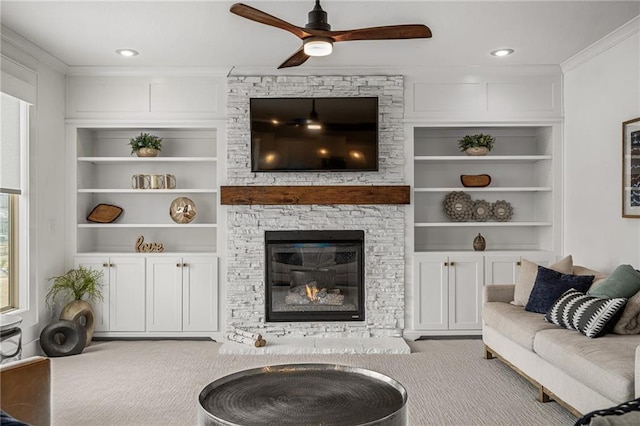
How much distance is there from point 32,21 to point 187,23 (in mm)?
1126

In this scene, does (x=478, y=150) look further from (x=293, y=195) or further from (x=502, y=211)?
(x=293, y=195)

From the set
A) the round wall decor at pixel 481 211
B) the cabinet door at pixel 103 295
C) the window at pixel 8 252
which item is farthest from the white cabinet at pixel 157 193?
the round wall decor at pixel 481 211

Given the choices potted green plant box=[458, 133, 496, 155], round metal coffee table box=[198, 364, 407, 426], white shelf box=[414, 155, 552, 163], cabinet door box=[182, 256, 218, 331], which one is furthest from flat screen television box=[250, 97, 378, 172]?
round metal coffee table box=[198, 364, 407, 426]

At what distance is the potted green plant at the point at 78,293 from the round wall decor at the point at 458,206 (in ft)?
11.6

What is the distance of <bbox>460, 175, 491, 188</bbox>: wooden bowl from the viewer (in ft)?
18.5

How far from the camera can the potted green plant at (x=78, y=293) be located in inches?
199

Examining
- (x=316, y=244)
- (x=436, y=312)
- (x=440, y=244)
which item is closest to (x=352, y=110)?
(x=316, y=244)

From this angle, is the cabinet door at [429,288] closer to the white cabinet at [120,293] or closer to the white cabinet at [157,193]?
the white cabinet at [157,193]

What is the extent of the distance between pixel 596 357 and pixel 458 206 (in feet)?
9.48

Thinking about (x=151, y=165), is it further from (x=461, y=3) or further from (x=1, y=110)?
(x=461, y=3)

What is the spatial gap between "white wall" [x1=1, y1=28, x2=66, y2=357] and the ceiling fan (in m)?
2.40

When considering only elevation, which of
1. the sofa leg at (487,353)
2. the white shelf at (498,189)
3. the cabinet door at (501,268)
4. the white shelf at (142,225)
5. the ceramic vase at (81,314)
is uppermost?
the white shelf at (498,189)

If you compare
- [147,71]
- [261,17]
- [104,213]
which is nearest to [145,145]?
[147,71]

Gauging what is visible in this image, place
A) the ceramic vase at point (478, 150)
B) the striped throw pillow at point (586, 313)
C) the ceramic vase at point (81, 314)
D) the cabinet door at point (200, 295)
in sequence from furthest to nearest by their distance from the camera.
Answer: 1. the ceramic vase at point (478, 150)
2. the cabinet door at point (200, 295)
3. the ceramic vase at point (81, 314)
4. the striped throw pillow at point (586, 313)
